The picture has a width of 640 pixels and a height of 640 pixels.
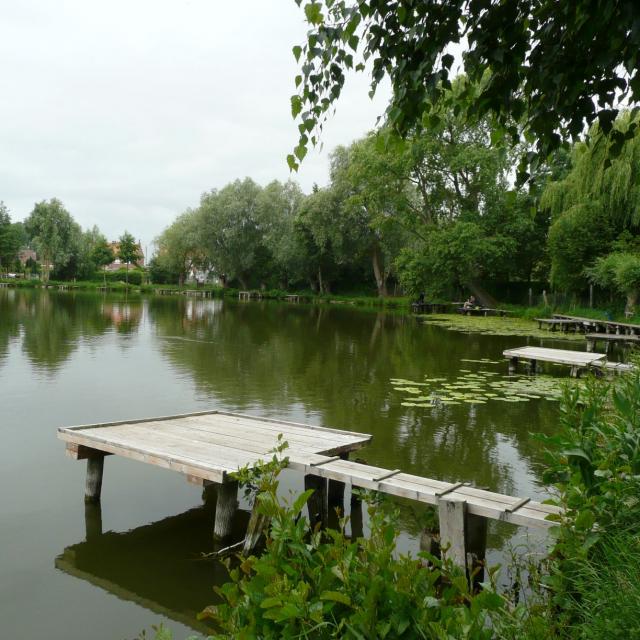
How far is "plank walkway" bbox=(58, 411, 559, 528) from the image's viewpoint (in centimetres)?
475

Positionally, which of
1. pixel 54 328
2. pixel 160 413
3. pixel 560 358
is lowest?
pixel 160 413

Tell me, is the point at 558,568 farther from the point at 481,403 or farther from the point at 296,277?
the point at 296,277

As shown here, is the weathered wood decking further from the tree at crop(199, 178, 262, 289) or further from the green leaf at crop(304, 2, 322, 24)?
the tree at crop(199, 178, 262, 289)

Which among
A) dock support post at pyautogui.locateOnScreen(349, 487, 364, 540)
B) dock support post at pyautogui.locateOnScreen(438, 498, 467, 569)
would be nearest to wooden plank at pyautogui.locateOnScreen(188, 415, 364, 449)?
dock support post at pyautogui.locateOnScreen(349, 487, 364, 540)

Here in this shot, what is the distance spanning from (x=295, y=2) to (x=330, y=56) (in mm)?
339

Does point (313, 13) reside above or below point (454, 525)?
above

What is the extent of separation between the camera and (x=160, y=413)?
10.7m

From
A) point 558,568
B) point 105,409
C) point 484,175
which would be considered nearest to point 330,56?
point 558,568

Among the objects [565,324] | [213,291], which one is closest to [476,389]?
[565,324]

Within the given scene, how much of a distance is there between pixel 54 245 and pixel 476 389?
66.7 m

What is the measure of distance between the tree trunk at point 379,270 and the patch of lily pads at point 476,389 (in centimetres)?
3622

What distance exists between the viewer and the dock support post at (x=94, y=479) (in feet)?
21.9

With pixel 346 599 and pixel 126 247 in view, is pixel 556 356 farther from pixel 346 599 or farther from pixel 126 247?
pixel 126 247

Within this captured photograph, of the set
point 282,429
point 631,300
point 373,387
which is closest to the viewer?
point 282,429
